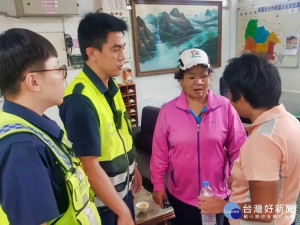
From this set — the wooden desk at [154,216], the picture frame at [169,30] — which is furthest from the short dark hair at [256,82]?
the picture frame at [169,30]

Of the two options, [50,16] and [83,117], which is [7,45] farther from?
→ [50,16]

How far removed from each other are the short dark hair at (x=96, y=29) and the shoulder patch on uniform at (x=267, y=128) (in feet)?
2.46

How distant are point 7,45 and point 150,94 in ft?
10.7

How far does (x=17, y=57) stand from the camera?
0.69 m

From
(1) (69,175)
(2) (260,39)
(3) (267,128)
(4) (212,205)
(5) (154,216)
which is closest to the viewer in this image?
(1) (69,175)

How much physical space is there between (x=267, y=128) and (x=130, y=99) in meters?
2.89

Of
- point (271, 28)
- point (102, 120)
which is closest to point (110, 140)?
point (102, 120)

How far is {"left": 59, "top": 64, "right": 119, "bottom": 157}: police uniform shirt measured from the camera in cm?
96

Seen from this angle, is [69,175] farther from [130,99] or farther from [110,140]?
[130,99]

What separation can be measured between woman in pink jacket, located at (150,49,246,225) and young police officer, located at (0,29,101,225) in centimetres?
63

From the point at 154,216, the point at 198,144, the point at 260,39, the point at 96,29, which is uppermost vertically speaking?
the point at 96,29

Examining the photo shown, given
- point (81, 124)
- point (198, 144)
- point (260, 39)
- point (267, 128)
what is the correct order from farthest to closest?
point (260, 39) → point (198, 144) → point (81, 124) → point (267, 128)

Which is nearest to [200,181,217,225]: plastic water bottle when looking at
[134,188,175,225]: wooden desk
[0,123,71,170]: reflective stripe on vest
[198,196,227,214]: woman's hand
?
[198,196,227,214]: woman's hand

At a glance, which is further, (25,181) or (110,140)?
(110,140)
